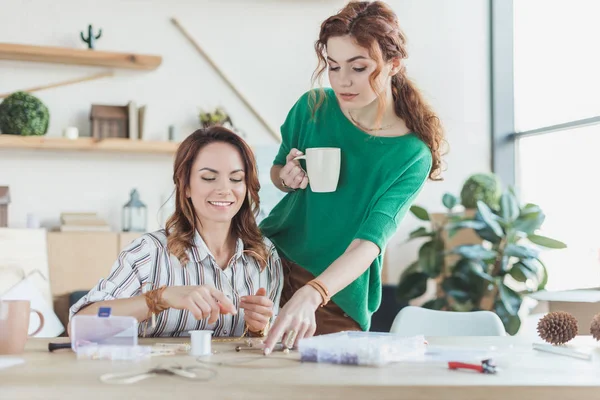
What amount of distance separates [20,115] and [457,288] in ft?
8.03

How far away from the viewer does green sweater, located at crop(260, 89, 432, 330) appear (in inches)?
71.8

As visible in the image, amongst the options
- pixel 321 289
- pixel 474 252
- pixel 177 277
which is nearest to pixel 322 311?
pixel 177 277

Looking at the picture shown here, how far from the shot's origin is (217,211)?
1.81 m

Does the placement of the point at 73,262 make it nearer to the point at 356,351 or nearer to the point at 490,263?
the point at 490,263

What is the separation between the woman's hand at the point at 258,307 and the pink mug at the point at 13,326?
1.45ft

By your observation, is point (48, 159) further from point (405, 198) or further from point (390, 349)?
point (390, 349)

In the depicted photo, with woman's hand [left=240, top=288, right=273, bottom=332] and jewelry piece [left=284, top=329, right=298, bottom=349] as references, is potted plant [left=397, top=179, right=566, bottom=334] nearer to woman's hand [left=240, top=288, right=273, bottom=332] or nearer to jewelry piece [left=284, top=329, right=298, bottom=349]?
woman's hand [left=240, top=288, right=273, bottom=332]

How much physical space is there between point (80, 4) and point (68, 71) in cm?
37

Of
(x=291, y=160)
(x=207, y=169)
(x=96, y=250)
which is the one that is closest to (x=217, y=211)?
(x=207, y=169)

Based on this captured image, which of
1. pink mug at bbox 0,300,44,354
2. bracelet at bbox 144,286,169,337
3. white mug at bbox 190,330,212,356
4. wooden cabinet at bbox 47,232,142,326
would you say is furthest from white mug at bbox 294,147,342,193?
wooden cabinet at bbox 47,232,142,326

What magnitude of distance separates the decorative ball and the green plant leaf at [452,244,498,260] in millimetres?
2274

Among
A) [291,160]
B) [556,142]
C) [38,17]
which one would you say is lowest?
[291,160]

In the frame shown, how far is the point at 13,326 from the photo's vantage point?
125 centimetres

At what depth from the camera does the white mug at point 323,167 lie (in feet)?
5.87
